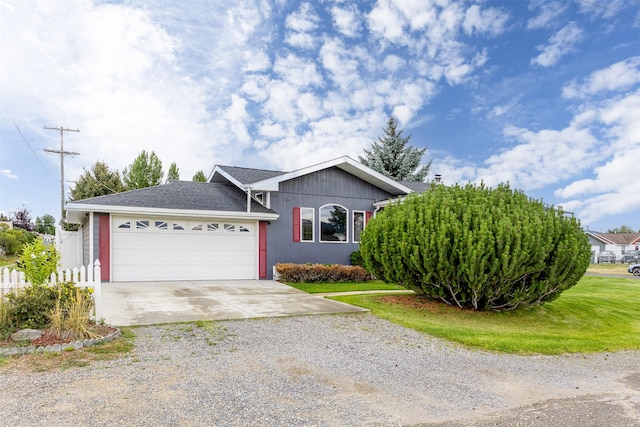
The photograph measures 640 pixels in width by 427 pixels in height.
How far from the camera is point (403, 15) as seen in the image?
13.2 metres

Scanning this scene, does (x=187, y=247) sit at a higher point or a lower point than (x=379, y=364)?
higher

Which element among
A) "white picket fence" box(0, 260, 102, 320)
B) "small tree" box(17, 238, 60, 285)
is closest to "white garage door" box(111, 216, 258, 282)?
"white picket fence" box(0, 260, 102, 320)

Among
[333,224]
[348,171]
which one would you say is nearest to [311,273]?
[333,224]

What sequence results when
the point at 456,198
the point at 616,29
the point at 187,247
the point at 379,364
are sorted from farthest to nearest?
1. the point at 187,247
2. the point at 616,29
3. the point at 456,198
4. the point at 379,364

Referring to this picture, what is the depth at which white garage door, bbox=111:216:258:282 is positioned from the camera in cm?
1224

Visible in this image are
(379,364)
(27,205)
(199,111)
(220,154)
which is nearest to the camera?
(379,364)

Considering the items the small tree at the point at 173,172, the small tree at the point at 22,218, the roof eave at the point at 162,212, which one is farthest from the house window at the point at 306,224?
the small tree at the point at 22,218

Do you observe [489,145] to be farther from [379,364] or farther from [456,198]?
[379,364]

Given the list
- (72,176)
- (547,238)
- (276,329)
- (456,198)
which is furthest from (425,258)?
(72,176)

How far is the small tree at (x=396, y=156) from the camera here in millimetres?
31000

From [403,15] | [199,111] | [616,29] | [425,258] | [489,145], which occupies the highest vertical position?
[403,15]

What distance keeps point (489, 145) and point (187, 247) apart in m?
13.4

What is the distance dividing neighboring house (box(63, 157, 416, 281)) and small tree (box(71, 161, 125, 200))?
14.9 meters

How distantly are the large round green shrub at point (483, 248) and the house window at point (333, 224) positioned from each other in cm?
583
